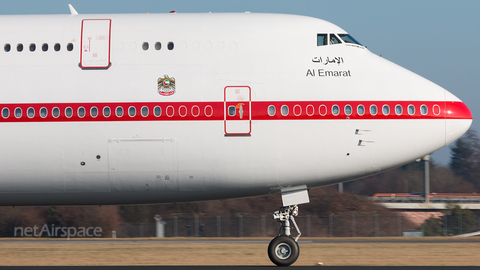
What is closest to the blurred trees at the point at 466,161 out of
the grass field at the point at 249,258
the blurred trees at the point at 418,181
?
the blurred trees at the point at 418,181

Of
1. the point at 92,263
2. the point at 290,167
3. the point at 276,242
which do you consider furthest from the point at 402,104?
the point at 92,263

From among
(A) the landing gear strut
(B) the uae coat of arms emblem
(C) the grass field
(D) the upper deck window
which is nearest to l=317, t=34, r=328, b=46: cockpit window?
(D) the upper deck window

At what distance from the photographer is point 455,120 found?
642 inches

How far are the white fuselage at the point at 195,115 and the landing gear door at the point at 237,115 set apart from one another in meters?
0.03

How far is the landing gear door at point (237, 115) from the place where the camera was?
1595 centimetres

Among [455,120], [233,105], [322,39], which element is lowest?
[455,120]

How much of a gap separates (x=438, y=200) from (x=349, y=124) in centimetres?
6944

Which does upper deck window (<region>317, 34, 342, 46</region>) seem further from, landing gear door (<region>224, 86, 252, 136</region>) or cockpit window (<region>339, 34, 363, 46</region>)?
landing gear door (<region>224, 86, 252, 136</region>)

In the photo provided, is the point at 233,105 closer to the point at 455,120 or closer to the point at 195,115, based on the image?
the point at 195,115

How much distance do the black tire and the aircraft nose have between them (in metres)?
5.37

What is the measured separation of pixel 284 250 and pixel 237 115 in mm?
4163

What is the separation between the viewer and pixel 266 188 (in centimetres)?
1661

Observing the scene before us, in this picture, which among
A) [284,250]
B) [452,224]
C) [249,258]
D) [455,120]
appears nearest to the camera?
[455,120]

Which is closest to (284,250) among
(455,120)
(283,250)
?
(283,250)
